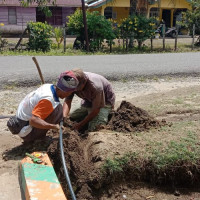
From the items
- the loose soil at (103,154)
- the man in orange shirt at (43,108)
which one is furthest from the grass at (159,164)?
the man in orange shirt at (43,108)

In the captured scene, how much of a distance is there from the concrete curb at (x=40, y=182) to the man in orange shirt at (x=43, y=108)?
1.60 ft

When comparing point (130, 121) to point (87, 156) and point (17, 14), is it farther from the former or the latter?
point (17, 14)

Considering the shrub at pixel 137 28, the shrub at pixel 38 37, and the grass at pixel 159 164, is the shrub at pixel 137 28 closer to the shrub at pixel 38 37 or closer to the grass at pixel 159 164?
the shrub at pixel 38 37

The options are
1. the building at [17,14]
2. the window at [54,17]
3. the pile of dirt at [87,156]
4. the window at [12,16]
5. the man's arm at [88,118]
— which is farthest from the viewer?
the window at [54,17]

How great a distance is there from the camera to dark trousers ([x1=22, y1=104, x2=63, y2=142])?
3788 mm

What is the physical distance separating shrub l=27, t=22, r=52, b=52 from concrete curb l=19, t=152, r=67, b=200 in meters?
12.8

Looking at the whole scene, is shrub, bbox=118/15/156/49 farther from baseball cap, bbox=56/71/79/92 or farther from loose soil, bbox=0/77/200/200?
baseball cap, bbox=56/71/79/92

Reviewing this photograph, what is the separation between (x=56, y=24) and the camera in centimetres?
2684

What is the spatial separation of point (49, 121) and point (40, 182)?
1112 mm

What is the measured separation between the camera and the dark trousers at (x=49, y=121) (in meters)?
3.79

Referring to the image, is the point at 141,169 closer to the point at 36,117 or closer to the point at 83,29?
the point at 36,117

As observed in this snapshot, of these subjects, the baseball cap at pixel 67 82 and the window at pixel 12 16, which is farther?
the window at pixel 12 16

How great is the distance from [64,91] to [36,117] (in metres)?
0.44

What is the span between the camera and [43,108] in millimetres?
3484
